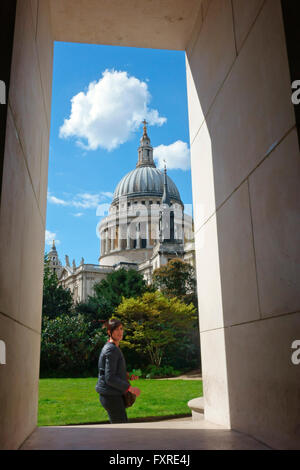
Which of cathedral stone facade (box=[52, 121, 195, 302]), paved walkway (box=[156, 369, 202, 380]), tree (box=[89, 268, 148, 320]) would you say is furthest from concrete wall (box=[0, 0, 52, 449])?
cathedral stone facade (box=[52, 121, 195, 302])

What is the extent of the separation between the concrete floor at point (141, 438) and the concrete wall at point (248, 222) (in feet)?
0.60

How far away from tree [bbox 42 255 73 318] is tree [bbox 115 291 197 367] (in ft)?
19.2

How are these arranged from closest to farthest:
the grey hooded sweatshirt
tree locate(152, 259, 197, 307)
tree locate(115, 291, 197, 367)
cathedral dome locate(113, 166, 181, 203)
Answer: the grey hooded sweatshirt
tree locate(115, 291, 197, 367)
tree locate(152, 259, 197, 307)
cathedral dome locate(113, 166, 181, 203)

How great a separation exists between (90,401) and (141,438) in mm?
13991

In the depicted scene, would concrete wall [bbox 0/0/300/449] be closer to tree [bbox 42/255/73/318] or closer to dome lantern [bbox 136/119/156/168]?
tree [bbox 42/255/73/318]

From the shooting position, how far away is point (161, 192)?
87875mm

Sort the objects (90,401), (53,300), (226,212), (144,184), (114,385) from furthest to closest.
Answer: (144,184) → (53,300) → (90,401) → (114,385) → (226,212)

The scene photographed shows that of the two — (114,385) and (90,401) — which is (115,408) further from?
(90,401)

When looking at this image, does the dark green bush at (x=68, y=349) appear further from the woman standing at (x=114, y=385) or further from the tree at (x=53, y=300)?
the woman standing at (x=114, y=385)

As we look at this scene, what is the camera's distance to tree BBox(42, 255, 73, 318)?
34469 mm

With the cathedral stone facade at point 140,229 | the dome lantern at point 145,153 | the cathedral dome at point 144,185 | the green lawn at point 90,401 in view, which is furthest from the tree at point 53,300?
the dome lantern at point 145,153

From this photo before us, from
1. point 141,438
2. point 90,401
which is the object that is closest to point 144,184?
point 90,401

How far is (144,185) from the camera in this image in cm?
8825

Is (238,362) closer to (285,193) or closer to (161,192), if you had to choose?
(285,193)
